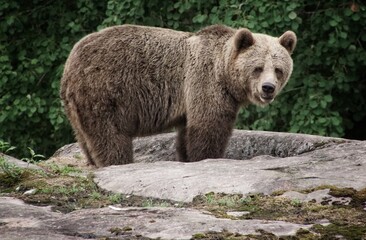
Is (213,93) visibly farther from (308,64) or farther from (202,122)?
(308,64)

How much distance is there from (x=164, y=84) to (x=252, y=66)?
2.80 ft

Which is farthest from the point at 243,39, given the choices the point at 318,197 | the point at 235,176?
the point at 318,197

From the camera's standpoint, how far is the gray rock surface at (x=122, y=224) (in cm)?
458

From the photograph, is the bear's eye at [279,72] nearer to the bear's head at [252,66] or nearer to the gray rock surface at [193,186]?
the bear's head at [252,66]

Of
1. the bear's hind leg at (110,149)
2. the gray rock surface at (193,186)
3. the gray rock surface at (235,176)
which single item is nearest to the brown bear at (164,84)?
the bear's hind leg at (110,149)

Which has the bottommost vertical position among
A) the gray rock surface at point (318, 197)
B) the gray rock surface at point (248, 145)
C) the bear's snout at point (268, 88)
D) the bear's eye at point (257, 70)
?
the gray rock surface at point (248, 145)

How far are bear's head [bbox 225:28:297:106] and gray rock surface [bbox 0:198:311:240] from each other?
11.1ft

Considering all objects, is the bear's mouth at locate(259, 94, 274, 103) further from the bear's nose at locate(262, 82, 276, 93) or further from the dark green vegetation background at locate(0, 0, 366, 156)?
the dark green vegetation background at locate(0, 0, 366, 156)

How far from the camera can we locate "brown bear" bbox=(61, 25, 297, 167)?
804 cm

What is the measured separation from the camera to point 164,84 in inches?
331

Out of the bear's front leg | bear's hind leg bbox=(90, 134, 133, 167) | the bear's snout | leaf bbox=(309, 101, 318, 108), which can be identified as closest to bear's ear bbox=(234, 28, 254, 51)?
the bear's snout

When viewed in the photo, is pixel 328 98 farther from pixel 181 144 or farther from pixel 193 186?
pixel 193 186

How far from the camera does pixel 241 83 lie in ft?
27.3

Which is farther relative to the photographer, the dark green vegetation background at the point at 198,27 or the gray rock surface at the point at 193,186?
the dark green vegetation background at the point at 198,27
